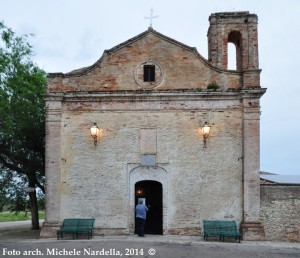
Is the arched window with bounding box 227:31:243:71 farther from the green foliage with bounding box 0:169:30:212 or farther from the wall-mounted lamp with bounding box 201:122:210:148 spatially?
the green foliage with bounding box 0:169:30:212

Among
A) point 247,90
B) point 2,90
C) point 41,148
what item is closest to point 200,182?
point 247,90

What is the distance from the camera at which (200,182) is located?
50.1 feet

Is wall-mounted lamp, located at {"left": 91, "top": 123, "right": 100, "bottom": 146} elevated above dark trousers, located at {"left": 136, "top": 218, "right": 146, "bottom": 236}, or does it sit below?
above

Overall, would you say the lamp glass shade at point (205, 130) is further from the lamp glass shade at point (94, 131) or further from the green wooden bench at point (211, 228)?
the lamp glass shade at point (94, 131)

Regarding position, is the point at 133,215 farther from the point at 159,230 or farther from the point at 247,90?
the point at 247,90

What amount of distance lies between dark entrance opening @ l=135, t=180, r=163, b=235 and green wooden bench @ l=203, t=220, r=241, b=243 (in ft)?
6.59

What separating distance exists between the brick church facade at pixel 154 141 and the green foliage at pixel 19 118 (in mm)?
4029

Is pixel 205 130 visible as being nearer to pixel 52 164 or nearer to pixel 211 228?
pixel 211 228

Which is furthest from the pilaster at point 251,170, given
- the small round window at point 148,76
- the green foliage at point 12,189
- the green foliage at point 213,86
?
the green foliage at point 12,189

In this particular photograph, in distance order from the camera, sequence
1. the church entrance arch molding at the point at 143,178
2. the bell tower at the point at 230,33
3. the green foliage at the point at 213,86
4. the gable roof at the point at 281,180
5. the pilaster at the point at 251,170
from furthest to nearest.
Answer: the bell tower at the point at 230,33, the gable roof at the point at 281,180, the green foliage at the point at 213,86, the church entrance arch molding at the point at 143,178, the pilaster at the point at 251,170

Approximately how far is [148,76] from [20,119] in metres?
6.94

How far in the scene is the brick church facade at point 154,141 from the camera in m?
15.2

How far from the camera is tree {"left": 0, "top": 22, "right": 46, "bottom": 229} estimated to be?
19047mm

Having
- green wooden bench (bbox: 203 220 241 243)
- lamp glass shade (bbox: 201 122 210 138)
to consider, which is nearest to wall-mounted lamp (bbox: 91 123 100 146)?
lamp glass shade (bbox: 201 122 210 138)
